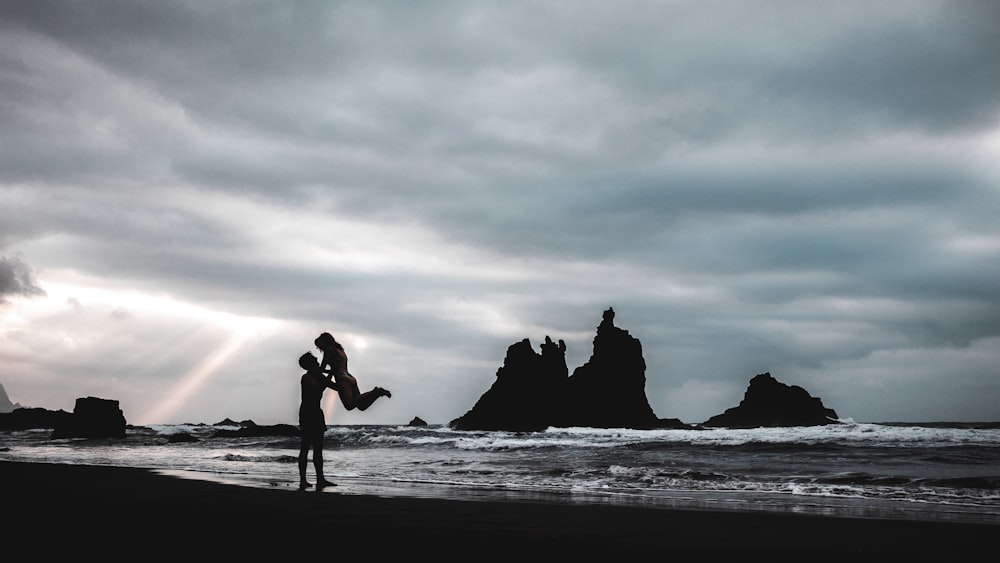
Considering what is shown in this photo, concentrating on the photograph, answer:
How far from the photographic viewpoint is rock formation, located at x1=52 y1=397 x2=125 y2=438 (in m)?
55.7

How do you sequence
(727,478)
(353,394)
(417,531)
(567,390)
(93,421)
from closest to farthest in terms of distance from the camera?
1. (417,531)
2. (353,394)
3. (727,478)
4. (93,421)
5. (567,390)

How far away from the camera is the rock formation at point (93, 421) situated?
5566 centimetres

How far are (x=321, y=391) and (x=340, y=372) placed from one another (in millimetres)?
679

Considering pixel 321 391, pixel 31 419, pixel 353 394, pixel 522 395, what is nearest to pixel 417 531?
pixel 353 394

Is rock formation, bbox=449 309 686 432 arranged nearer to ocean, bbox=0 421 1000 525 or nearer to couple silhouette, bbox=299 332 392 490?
ocean, bbox=0 421 1000 525

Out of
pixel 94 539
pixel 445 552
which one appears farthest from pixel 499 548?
pixel 94 539

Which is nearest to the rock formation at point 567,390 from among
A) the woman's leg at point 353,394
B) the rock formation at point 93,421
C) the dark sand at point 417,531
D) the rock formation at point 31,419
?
the rock formation at point 93,421

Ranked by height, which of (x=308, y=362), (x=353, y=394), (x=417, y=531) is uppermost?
(x=308, y=362)

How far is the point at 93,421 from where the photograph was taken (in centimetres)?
5709

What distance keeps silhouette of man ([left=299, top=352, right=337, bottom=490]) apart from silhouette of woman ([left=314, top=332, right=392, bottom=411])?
21cm

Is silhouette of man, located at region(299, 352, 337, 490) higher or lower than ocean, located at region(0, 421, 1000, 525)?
higher

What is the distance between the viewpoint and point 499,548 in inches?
181

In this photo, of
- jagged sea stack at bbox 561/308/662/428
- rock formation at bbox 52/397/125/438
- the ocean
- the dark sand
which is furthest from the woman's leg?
jagged sea stack at bbox 561/308/662/428

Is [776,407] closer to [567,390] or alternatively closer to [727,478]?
[567,390]
